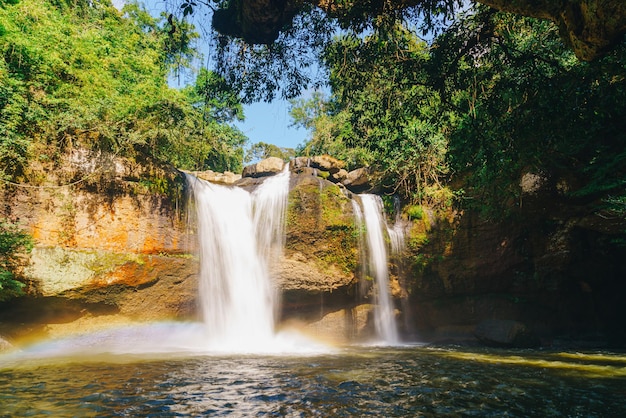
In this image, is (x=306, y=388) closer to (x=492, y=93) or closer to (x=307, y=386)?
(x=307, y=386)

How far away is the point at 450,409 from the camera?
3865 millimetres

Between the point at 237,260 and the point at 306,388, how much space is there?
27.1ft

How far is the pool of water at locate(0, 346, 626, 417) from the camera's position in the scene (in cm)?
381

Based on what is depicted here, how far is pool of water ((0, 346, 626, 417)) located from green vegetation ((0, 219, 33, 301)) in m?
2.12

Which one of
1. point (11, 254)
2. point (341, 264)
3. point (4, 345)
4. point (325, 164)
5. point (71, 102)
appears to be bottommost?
point (4, 345)

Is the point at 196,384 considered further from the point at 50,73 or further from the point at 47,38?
the point at 47,38

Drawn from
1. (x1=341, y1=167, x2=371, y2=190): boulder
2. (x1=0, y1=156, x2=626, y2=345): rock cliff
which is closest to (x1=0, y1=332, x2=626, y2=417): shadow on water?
(x1=0, y1=156, x2=626, y2=345): rock cliff

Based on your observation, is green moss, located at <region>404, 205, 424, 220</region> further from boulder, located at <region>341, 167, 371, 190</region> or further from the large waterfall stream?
the large waterfall stream

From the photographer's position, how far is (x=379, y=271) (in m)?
13.5

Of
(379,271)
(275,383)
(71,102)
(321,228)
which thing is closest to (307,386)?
(275,383)

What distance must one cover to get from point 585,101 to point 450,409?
15.9ft

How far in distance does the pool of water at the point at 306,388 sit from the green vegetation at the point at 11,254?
212cm

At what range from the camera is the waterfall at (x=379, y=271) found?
13430 millimetres

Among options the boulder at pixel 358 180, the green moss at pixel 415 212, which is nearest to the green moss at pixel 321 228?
the green moss at pixel 415 212
